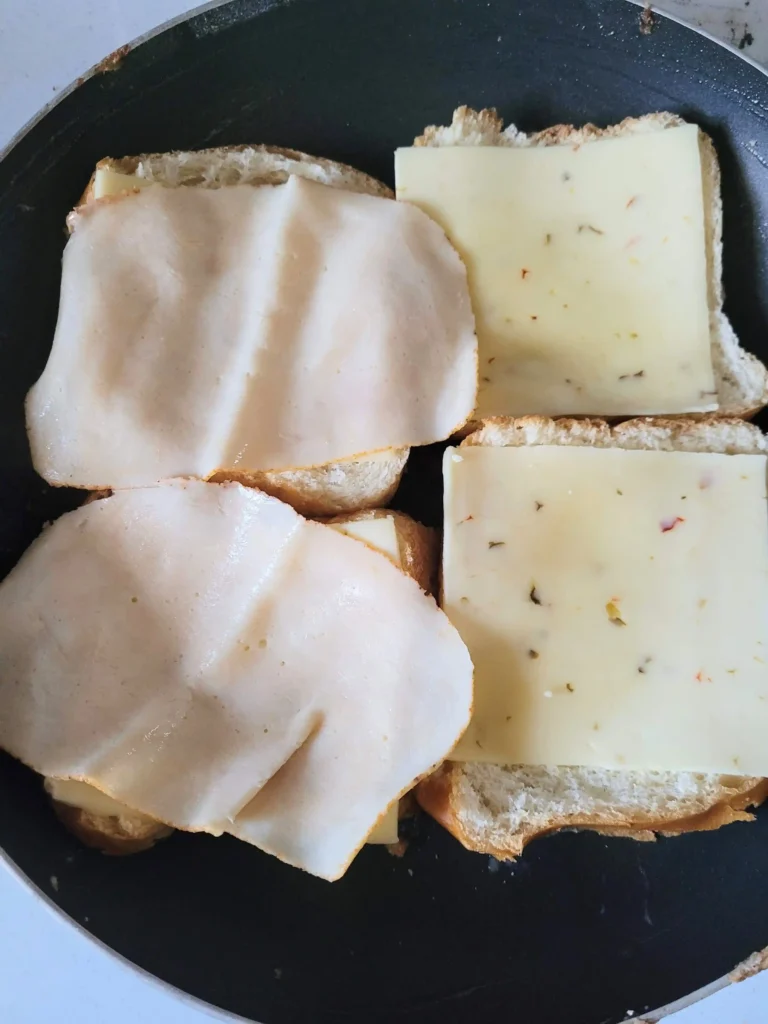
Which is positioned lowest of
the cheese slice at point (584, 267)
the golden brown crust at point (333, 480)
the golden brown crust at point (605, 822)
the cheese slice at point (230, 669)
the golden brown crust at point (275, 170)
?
the golden brown crust at point (605, 822)

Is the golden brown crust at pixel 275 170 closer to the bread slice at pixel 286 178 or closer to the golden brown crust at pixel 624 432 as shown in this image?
the bread slice at pixel 286 178

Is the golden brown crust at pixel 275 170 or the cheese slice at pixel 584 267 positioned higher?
the golden brown crust at pixel 275 170

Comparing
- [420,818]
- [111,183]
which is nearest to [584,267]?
[111,183]

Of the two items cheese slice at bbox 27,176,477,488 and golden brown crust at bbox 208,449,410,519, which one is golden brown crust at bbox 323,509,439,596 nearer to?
golden brown crust at bbox 208,449,410,519

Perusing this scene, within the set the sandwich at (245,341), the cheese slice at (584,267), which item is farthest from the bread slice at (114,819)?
the cheese slice at (584,267)

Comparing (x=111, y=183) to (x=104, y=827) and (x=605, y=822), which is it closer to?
(x=104, y=827)

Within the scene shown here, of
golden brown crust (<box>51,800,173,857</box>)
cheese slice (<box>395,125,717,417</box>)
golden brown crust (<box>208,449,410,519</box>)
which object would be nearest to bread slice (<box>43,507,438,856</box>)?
golden brown crust (<box>51,800,173,857</box>)

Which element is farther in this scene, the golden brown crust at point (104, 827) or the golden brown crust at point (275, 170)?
the golden brown crust at point (275, 170)

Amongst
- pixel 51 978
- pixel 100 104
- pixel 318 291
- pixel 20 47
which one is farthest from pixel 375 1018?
pixel 20 47
